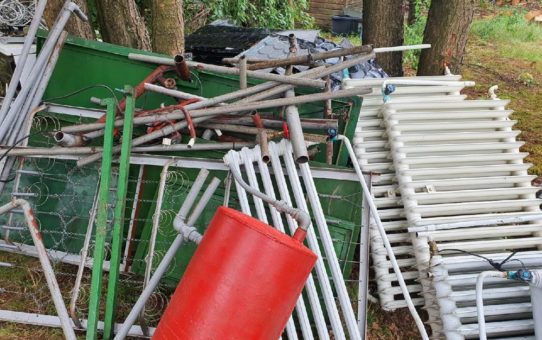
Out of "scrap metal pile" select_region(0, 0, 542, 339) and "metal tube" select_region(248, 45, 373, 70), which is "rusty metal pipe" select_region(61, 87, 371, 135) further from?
"metal tube" select_region(248, 45, 373, 70)

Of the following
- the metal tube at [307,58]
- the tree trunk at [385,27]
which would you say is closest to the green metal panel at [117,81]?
the metal tube at [307,58]

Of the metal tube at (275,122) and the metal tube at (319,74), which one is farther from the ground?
the metal tube at (319,74)

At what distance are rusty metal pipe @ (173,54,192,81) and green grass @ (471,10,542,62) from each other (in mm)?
6504

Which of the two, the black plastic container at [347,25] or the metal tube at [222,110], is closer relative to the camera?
the metal tube at [222,110]

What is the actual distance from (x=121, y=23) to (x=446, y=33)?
2925 mm

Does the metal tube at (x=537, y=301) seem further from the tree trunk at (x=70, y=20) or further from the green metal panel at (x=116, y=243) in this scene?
the tree trunk at (x=70, y=20)

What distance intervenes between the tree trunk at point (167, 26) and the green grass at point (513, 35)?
5.96m

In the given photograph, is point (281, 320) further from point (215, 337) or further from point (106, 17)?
point (106, 17)

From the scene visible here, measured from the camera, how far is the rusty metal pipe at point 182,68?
2682 millimetres

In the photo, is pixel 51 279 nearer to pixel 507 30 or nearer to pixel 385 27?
pixel 385 27

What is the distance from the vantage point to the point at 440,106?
313cm

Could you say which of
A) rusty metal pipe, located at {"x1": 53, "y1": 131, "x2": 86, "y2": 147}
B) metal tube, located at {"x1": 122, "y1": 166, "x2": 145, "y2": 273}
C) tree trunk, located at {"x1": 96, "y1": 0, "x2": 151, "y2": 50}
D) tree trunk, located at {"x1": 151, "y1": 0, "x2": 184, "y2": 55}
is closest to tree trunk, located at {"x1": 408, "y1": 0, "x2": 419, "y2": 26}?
tree trunk, located at {"x1": 151, "y1": 0, "x2": 184, "y2": 55}

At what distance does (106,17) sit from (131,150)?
1868 millimetres

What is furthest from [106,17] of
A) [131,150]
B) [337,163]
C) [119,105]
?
[337,163]
